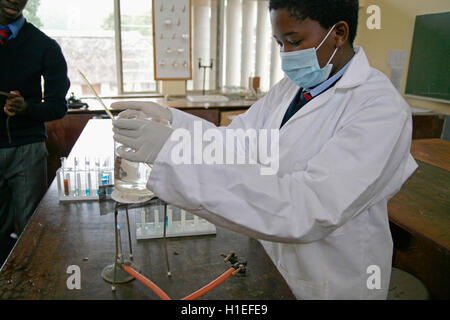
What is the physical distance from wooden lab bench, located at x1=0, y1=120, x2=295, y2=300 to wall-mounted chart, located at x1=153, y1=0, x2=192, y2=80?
10.5 ft

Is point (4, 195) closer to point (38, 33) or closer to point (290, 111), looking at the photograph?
point (38, 33)

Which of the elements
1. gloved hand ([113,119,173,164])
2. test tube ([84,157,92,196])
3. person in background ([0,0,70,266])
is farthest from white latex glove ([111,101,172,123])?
person in background ([0,0,70,266])

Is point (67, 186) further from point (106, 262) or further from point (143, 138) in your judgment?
point (143, 138)

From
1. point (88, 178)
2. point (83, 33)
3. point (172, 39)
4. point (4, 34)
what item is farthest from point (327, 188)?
point (83, 33)

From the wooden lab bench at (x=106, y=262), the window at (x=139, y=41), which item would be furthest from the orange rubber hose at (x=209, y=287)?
the window at (x=139, y=41)

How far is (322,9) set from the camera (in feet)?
3.16

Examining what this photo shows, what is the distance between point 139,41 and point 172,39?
1.59 ft

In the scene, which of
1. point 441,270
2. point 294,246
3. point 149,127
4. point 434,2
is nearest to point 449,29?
point 434,2

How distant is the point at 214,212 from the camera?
2.49ft

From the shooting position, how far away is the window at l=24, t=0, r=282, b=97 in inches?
167

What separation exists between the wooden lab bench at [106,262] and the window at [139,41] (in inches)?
136

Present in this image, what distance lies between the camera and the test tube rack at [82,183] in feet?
4.76

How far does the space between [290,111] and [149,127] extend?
1.94 ft

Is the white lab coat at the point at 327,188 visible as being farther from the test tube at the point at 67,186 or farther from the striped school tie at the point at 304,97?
the test tube at the point at 67,186
